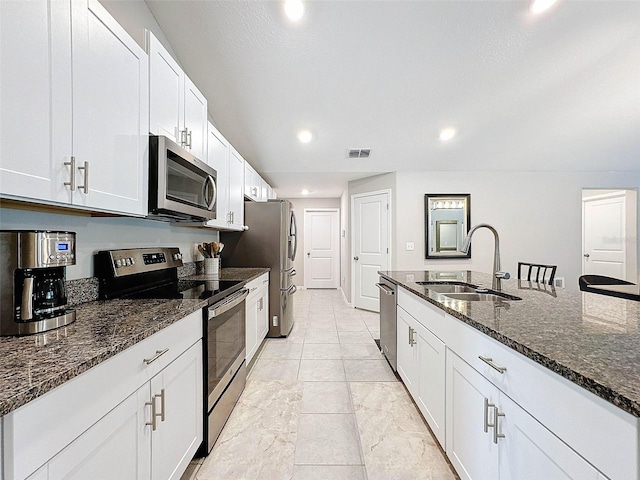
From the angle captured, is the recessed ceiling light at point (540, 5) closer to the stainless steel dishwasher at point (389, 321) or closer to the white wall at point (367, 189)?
the stainless steel dishwasher at point (389, 321)

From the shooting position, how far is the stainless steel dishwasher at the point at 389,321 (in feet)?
8.33

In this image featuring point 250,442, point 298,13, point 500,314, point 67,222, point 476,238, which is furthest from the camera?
point 476,238

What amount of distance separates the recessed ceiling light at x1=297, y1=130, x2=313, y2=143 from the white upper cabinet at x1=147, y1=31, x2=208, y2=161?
1.68 meters

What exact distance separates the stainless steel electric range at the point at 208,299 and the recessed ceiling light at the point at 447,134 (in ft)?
10.4

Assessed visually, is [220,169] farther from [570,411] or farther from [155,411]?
[570,411]

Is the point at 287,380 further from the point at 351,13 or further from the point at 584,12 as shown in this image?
the point at 584,12

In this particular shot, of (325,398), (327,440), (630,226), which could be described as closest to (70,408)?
(327,440)

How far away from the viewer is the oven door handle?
1.66 meters

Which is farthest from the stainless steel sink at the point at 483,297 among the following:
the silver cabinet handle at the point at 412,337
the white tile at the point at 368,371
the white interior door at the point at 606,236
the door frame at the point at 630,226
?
the white interior door at the point at 606,236

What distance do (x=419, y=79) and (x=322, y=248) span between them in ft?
16.7

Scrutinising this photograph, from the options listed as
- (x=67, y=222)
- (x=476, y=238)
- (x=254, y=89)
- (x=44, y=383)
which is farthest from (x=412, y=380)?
(x=476, y=238)

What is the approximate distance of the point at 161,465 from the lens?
1.15 metres

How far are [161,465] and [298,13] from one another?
113 inches

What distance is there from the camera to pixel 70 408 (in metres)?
0.75
